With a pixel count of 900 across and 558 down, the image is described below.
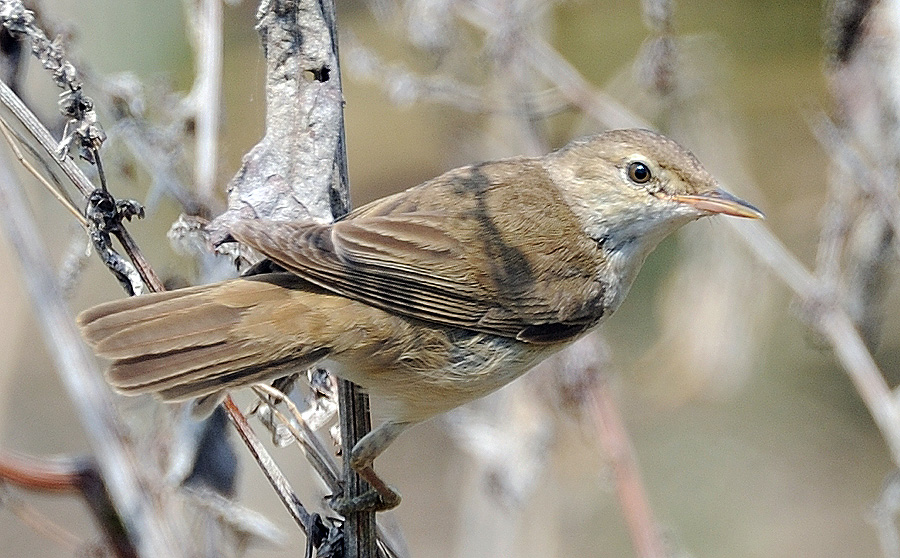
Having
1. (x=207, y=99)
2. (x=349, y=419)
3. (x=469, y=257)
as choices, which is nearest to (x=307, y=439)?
(x=349, y=419)

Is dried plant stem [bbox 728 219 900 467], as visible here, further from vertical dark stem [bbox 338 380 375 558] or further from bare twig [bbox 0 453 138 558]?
bare twig [bbox 0 453 138 558]

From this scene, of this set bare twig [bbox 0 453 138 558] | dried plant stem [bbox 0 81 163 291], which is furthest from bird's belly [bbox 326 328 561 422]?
bare twig [bbox 0 453 138 558]

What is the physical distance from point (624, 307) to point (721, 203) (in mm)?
4771

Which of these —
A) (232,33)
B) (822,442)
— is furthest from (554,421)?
(822,442)

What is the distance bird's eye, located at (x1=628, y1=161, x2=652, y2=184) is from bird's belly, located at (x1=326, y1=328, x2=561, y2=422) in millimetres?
509

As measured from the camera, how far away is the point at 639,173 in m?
2.51

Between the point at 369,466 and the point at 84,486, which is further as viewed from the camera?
the point at 369,466

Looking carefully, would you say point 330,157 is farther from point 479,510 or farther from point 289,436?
point 479,510

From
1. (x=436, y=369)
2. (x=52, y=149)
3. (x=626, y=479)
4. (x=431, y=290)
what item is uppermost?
(x=52, y=149)

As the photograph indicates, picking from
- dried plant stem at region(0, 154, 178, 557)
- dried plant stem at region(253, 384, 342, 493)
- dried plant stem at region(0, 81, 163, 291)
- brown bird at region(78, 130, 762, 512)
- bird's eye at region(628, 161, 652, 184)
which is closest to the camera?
dried plant stem at region(0, 154, 178, 557)

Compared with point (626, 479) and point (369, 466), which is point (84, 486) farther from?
point (626, 479)

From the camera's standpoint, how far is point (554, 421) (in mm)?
3568

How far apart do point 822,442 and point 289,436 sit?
5499 millimetres

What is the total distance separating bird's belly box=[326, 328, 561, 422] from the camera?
2.12 metres
